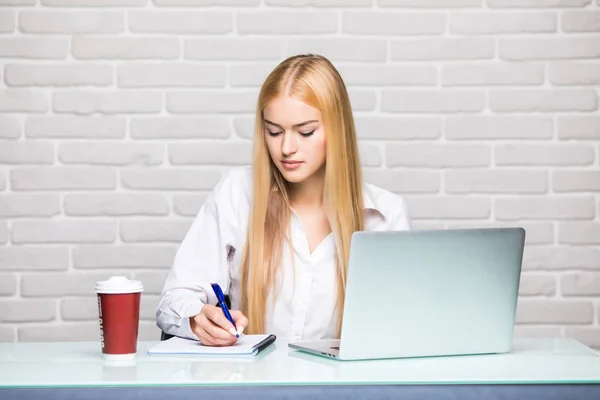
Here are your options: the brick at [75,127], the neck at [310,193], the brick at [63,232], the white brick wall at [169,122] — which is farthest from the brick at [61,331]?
the neck at [310,193]

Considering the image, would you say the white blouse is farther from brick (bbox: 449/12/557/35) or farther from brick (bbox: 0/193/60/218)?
brick (bbox: 449/12/557/35)

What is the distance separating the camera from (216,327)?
59.1 inches

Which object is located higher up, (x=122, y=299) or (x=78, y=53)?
(x=78, y=53)

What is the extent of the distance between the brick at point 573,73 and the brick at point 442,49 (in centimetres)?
20

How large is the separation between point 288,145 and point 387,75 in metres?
0.79

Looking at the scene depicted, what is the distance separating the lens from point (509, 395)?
1.14 m

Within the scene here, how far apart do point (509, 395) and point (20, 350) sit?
85cm

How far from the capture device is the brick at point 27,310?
256 cm

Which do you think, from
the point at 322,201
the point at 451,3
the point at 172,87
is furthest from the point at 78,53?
the point at 451,3

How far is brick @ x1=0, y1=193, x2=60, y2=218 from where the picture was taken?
8.36 ft

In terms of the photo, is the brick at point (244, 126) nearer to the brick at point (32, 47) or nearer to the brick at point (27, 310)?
the brick at point (32, 47)

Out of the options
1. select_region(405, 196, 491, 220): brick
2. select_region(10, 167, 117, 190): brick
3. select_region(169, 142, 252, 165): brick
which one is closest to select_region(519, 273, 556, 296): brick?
select_region(405, 196, 491, 220): brick

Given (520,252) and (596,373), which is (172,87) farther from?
(596,373)

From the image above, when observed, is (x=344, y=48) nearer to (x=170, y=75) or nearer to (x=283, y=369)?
(x=170, y=75)
